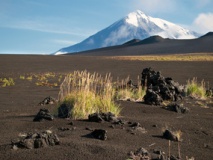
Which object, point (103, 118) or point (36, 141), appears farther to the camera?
point (103, 118)

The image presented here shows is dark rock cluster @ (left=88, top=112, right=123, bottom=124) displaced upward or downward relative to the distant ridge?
downward

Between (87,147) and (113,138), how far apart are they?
838mm

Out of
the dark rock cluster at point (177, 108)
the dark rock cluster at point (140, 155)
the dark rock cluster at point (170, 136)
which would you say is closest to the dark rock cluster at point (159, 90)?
the dark rock cluster at point (177, 108)

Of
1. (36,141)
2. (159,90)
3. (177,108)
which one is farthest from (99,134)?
(159,90)

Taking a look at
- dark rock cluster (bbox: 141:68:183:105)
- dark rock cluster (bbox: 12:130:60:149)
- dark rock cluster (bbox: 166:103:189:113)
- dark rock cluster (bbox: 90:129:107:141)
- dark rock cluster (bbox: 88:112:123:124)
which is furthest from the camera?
dark rock cluster (bbox: 141:68:183:105)

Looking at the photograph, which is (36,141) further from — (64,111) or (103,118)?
(64,111)

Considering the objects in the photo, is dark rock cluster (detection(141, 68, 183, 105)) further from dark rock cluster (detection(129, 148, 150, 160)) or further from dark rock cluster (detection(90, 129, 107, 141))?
dark rock cluster (detection(129, 148, 150, 160))

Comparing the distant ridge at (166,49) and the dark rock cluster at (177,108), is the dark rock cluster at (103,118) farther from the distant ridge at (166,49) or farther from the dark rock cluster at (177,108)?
the distant ridge at (166,49)

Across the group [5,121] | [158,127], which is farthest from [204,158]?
[5,121]

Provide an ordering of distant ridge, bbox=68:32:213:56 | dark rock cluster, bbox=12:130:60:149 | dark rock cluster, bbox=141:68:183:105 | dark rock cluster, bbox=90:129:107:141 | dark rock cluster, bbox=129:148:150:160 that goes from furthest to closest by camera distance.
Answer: distant ridge, bbox=68:32:213:56 → dark rock cluster, bbox=141:68:183:105 → dark rock cluster, bbox=90:129:107:141 → dark rock cluster, bbox=12:130:60:149 → dark rock cluster, bbox=129:148:150:160

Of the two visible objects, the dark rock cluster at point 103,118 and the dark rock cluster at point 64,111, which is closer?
the dark rock cluster at point 103,118

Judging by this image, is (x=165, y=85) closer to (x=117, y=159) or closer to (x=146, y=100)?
(x=146, y=100)

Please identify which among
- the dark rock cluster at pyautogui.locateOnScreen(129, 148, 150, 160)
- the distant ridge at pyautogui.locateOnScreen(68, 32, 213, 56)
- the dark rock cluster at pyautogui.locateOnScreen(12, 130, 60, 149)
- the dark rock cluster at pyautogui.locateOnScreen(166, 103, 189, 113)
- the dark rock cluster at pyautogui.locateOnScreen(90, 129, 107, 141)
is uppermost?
the distant ridge at pyautogui.locateOnScreen(68, 32, 213, 56)

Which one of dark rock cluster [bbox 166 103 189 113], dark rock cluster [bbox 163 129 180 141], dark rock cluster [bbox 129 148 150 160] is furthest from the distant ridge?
dark rock cluster [bbox 129 148 150 160]
